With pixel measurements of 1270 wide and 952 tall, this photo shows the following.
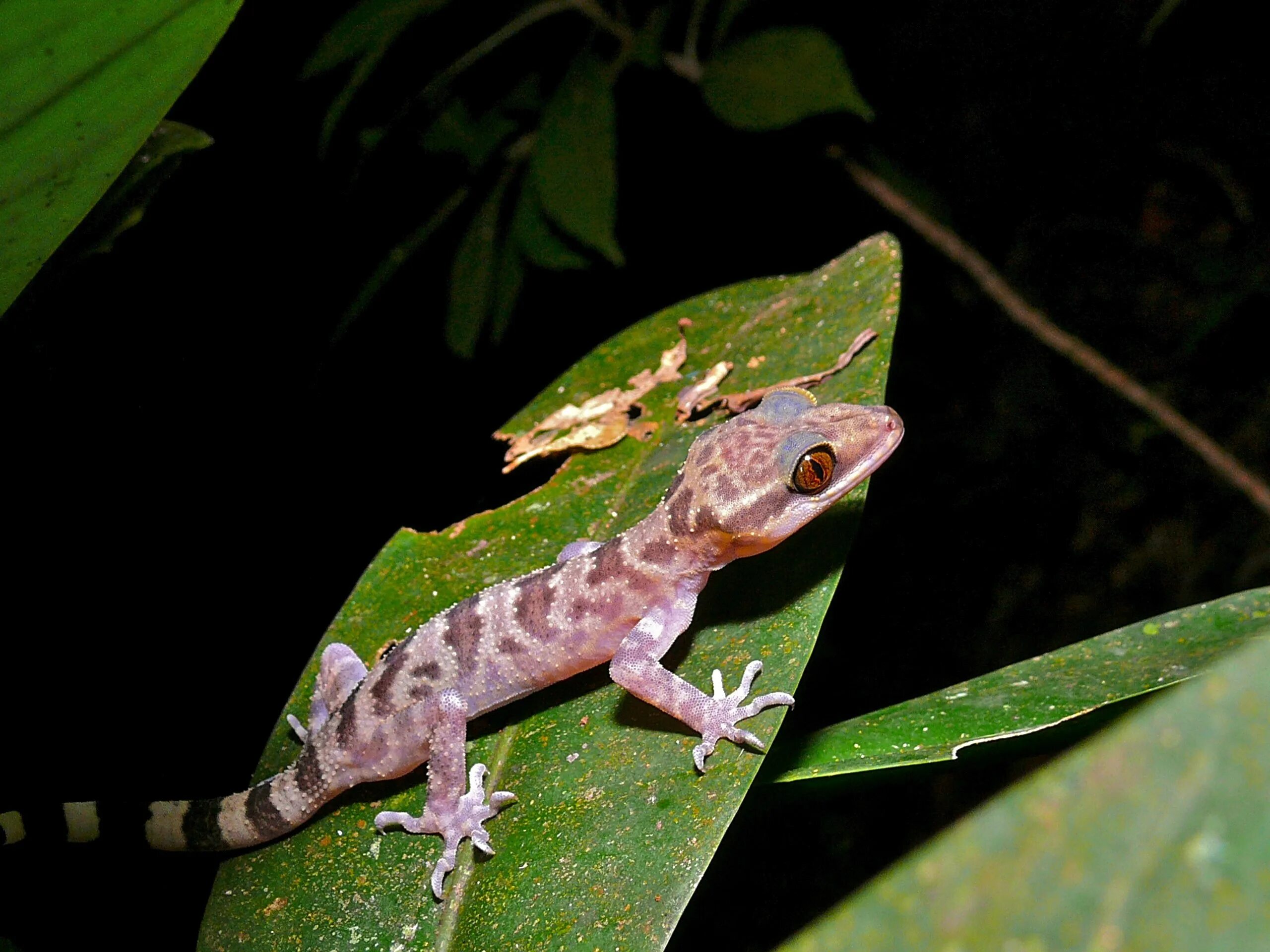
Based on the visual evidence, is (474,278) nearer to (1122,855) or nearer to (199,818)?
(199,818)

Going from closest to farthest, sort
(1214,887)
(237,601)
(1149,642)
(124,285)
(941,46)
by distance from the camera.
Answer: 1. (1214,887)
2. (1149,642)
3. (124,285)
4. (237,601)
5. (941,46)

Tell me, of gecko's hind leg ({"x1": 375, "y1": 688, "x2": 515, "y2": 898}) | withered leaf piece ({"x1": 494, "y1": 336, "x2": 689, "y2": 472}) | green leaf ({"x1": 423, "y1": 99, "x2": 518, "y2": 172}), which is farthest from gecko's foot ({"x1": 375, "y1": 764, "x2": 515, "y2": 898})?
green leaf ({"x1": 423, "y1": 99, "x2": 518, "y2": 172})

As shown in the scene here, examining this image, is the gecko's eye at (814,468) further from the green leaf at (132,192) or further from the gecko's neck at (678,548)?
the green leaf at (132,192)

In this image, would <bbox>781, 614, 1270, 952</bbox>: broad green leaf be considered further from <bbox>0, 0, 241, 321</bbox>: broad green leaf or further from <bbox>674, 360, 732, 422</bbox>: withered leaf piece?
<bbox>674, 360, 732, 422</bbox>: withered leaf piece

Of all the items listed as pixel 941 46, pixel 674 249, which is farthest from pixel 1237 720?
pixel 941 46

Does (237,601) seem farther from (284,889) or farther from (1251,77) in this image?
(1251,77)

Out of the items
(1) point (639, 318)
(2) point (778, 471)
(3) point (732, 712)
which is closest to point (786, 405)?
(2) point (778, 471)
